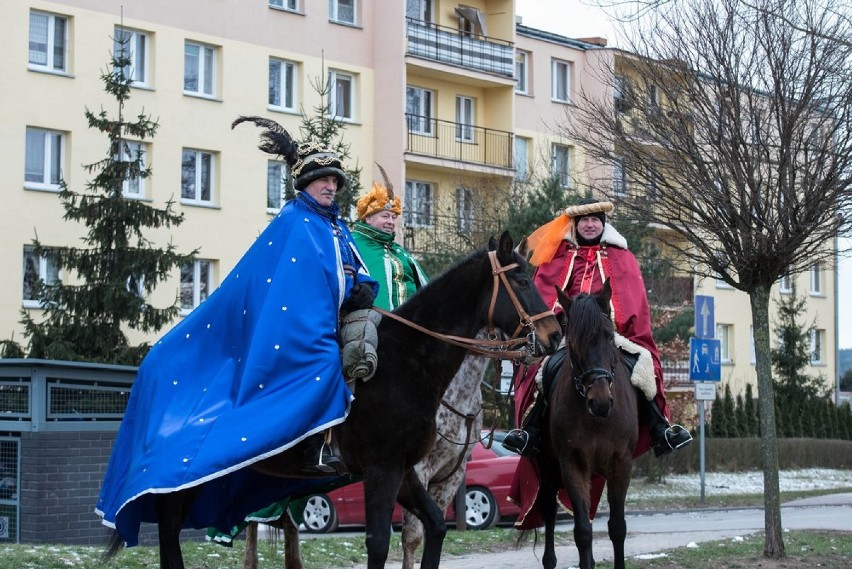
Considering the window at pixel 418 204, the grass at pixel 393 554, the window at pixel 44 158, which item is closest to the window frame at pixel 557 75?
the window at pixel 418 204

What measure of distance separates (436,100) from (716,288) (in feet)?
49.9

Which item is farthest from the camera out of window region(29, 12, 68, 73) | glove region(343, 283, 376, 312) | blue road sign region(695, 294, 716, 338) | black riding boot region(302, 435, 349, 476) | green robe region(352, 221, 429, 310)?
window region(29, 12, 68, 73)

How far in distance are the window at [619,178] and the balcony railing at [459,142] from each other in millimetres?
26990

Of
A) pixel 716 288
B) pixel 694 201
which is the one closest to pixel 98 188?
pixel 694 201

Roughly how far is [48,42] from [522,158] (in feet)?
52.6

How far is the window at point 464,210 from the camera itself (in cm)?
3394

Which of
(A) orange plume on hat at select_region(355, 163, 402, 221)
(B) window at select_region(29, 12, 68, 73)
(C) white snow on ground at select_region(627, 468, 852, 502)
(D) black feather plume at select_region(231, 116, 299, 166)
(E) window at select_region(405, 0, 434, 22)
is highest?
(E) window at select_region(405, 0, 434, 22)

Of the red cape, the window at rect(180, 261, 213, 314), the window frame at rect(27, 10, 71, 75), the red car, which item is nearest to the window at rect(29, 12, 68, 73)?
the window frame at rect(27, 10, 71, 75)

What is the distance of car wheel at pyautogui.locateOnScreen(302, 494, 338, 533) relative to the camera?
65.0 feet

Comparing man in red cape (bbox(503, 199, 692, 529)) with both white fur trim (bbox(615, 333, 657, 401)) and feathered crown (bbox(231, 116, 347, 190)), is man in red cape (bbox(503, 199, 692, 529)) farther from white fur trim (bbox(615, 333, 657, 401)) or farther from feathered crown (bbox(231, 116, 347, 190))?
feathered crown (bbox(231, 116, 347, 190))

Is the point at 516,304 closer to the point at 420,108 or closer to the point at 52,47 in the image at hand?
the point at 52,47

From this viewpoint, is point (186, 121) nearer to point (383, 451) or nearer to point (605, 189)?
point (605, 189)

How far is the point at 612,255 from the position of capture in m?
11.5

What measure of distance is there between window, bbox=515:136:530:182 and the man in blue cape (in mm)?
27280
